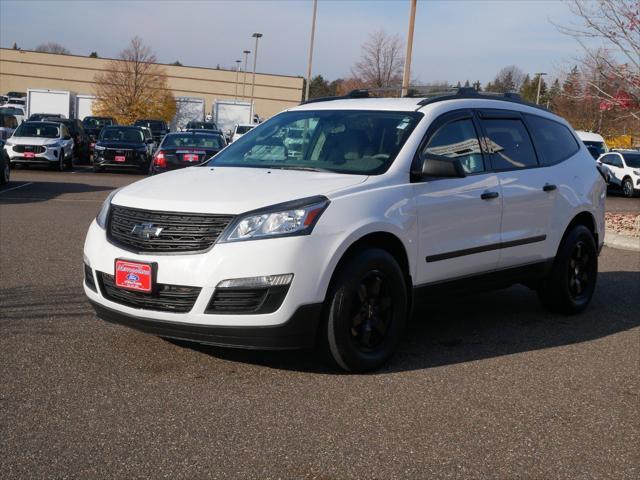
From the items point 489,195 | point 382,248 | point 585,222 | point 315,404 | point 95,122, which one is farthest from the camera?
point 95,122

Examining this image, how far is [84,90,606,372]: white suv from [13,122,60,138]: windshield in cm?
2164

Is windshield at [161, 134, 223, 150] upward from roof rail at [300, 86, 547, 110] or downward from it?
downward

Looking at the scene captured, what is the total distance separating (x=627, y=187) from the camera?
94.4 feet

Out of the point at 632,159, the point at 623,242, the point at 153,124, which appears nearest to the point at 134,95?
the point at 153,124

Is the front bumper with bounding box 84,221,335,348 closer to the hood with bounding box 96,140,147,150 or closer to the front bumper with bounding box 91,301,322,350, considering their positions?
the front bumper with bounding box 91,301,322,350

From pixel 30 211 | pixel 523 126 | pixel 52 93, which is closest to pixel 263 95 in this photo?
pixel 52 93

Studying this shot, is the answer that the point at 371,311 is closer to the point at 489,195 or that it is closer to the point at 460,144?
the point at 489,195

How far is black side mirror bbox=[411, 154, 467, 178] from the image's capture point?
5.78 m

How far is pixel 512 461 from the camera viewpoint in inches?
162

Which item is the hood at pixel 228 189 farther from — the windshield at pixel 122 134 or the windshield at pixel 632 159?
the windshield at pixel 632 159

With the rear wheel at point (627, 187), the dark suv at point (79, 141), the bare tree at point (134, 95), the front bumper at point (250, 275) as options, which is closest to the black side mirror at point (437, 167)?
the front bumper at point (250, 275)

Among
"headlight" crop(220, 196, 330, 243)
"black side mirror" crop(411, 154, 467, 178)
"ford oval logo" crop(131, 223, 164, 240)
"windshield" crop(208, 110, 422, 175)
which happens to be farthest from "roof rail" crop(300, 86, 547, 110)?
"ford oval logo" crop(131, 223, 164, 240)

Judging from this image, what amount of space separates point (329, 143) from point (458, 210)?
3.48 feet

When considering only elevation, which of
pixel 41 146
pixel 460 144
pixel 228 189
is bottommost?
pixel 41 146
